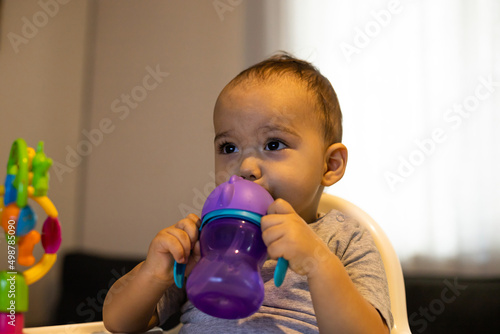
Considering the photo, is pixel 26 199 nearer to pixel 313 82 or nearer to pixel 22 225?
pixel 22 225

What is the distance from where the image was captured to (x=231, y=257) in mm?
521

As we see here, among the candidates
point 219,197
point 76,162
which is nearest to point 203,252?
point 219,197

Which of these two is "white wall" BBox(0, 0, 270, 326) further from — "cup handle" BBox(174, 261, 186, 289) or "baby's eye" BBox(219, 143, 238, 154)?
"cup handle" BBox(174, 261, 186, 289)

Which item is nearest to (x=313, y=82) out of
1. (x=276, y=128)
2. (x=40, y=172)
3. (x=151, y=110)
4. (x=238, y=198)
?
(x=276, y=128)

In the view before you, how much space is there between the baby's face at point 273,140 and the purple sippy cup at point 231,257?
115 mm

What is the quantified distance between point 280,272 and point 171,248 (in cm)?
15

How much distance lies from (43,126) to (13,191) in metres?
1.32

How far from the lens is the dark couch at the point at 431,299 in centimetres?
164

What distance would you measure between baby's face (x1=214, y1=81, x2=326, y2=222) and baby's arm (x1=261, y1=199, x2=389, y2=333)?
0.42 ft

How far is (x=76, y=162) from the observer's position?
176 centimetres

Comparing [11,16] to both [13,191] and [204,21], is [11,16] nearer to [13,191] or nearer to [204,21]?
[204,21]

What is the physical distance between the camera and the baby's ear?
0.81m

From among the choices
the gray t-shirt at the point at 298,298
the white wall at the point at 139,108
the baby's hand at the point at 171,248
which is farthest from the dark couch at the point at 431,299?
the baby's hand at the point at 171,248

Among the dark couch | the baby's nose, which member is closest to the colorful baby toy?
the baby's nose
